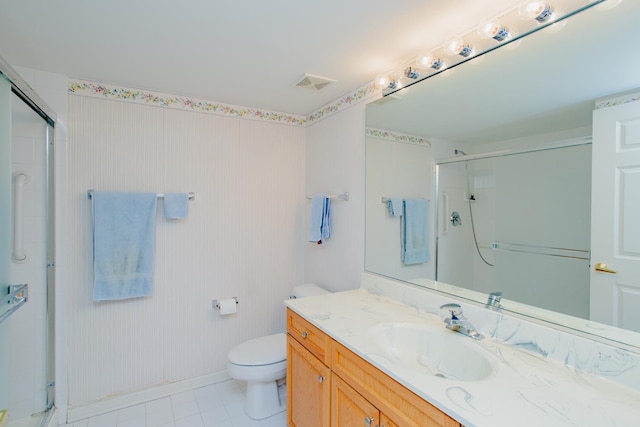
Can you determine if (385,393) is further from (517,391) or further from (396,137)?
(396,137)

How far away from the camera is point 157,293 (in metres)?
2.25

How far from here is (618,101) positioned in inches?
39.9

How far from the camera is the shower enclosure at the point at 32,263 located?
5.73 ft

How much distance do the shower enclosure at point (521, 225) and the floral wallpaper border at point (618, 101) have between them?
0.13 metres

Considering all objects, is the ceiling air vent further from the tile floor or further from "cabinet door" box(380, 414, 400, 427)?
the tile floor

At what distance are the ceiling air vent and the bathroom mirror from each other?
359mm

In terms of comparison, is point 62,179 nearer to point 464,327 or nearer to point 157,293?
point 157,293

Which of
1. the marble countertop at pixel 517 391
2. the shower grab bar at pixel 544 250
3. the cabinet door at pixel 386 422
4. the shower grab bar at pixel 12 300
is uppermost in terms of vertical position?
the shower grab bar at pixel 544 250

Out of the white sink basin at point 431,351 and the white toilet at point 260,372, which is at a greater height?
the white sink basin at point 431,351

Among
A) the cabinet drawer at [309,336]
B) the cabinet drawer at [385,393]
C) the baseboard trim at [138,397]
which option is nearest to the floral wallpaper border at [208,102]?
the cabinet drawer at [309,336]

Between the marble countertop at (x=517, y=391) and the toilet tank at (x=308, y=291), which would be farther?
the toilet tank at (x=308, y=291)

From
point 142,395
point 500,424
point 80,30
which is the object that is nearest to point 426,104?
point 500,424

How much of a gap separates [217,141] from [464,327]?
83.4 inches

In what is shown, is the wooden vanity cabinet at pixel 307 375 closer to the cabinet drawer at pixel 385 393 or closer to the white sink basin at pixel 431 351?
the cabinet drawer at pixel 385 393
